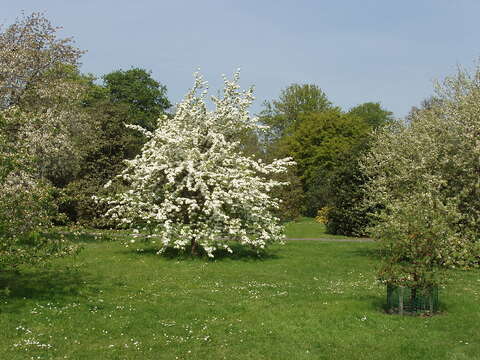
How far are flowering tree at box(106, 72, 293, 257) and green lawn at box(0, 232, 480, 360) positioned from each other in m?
4.23

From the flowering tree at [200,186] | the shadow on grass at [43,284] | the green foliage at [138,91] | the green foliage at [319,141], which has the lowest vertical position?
the shadow on grass at [43,284]

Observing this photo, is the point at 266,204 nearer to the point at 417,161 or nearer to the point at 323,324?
the point at 417,161

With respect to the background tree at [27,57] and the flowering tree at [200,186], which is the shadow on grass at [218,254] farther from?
the background tree at [27,57]

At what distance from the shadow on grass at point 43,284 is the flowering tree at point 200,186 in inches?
242

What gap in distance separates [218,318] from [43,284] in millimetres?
7189

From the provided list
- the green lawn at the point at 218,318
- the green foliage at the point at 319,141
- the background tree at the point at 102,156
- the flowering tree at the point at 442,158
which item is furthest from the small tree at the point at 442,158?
the green foliage at the point at 319,141

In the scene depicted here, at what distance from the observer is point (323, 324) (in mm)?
12961

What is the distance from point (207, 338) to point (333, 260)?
15.0 meters

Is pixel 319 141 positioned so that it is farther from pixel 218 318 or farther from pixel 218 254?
pixel 218 318

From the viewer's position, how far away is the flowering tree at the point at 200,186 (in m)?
25.1

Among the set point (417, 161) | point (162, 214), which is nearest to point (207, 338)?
point (162, 214)

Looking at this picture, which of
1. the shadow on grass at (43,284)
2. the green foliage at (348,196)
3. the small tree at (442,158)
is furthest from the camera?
the green foliage at (348,196)

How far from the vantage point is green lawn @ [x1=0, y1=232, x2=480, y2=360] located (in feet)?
36.6

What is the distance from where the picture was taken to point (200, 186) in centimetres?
2542
